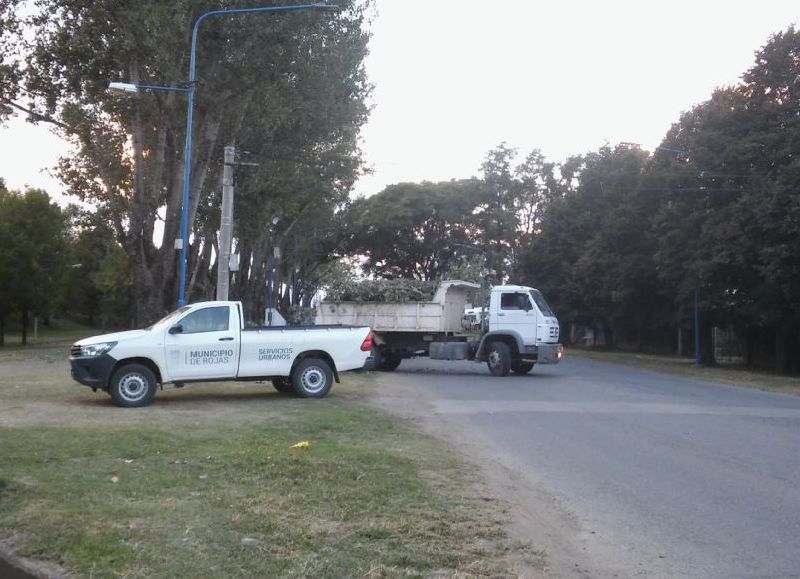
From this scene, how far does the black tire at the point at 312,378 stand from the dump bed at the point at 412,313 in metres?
9.57

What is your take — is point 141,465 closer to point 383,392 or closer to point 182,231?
point 383,392

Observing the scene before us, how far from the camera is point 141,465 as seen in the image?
851 cm

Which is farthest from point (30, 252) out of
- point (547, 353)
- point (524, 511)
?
point (524, 511)

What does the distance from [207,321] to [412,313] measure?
1127cm

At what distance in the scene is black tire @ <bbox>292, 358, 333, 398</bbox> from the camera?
15812 millimetres

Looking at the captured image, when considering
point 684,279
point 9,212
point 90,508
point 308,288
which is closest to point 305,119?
point 684,279

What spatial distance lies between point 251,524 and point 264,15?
18.9 m

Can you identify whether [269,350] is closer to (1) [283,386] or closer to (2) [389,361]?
(1) [283,386]

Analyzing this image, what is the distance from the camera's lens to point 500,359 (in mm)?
24938

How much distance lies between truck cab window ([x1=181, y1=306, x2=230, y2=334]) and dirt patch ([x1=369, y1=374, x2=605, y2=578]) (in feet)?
12.6

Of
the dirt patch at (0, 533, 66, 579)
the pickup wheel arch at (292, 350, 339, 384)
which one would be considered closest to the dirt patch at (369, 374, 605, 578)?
the pickup wheel arch at (292, 350, 339, 384)

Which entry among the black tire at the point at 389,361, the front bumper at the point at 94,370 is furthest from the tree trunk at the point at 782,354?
the front bumper at the point at 94,370

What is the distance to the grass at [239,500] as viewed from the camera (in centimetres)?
561

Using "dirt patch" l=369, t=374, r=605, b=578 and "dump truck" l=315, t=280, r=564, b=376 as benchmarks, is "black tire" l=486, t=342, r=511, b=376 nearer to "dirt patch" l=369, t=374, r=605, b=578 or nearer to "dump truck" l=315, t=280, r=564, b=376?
"dump truck" l=315, t=280, r=564, b=376
